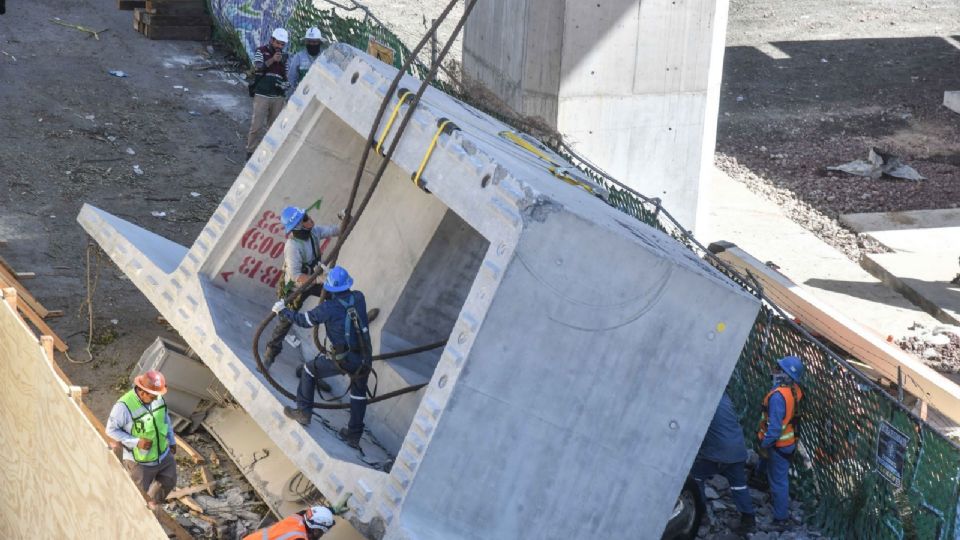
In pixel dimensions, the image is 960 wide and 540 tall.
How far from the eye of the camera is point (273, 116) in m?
15.2

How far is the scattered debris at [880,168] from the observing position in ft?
60.5

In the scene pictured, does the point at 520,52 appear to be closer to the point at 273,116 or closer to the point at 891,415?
the point at 273,116

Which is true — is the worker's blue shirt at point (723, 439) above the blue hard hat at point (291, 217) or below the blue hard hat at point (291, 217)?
below

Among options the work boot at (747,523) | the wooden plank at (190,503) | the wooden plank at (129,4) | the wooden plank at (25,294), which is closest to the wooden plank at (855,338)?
the work boot at (747,523)

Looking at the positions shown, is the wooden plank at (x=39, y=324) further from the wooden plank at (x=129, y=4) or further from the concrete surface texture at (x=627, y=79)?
the wooden plank at (x=129, y=4)

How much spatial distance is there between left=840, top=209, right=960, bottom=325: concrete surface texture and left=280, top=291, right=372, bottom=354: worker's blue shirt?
8.58 metres

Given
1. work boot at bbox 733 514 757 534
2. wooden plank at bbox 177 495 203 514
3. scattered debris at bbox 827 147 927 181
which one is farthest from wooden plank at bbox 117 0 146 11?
work boot at bbox 733 514 757 534

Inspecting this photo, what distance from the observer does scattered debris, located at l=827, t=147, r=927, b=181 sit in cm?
1844

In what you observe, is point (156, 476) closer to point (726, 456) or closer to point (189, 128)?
point (726, 456)

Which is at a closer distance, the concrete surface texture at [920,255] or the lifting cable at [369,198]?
the lifting cable at [369,198]

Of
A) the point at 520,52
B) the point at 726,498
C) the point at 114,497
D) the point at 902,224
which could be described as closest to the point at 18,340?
the point at 114,497

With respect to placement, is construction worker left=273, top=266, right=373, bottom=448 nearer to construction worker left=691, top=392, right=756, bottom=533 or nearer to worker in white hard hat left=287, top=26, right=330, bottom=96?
construction worker left=691, top=392, right=756, bottom=533

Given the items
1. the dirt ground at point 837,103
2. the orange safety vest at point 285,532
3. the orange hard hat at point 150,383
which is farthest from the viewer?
the dirt ground at point 837,103

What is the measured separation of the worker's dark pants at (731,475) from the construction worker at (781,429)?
260 millimetres
